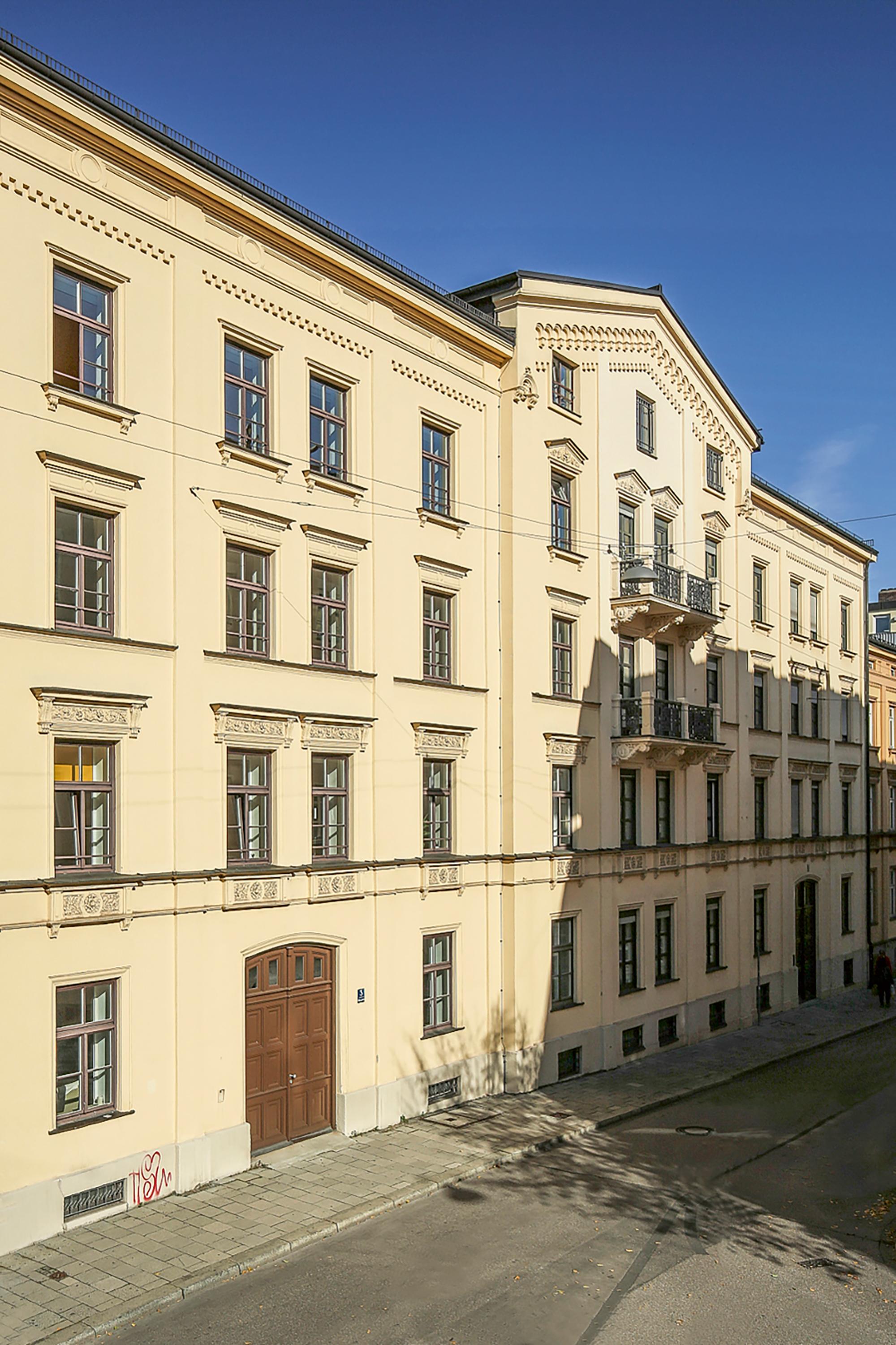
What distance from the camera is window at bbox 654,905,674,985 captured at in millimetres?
27531

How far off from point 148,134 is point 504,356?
9.24 meters

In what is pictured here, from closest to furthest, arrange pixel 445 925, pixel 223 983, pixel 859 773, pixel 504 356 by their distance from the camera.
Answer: pixel 223 983 < pixel 445 925 < pixel 504 356 < pixel 859 773

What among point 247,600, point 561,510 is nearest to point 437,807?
point 247,600

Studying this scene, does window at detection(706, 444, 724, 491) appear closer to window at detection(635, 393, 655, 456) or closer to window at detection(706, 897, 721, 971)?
window at detection(635, 393, 655, 456)

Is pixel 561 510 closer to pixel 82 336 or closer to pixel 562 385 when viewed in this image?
pixel 562 385

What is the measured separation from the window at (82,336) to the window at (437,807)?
9.05m

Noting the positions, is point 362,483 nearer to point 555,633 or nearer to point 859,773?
point 555,633

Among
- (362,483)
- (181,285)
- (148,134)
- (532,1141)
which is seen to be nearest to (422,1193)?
(532,1141)

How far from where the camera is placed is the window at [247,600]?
57.8ft

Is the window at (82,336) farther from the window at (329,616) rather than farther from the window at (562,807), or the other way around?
the window at (562,807)

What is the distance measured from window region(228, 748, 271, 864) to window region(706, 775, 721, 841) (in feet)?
51.5

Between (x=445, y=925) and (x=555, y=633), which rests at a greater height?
(x=555, y=633)

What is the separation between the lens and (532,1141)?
1919 cm

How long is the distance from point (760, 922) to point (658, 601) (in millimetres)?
12070
